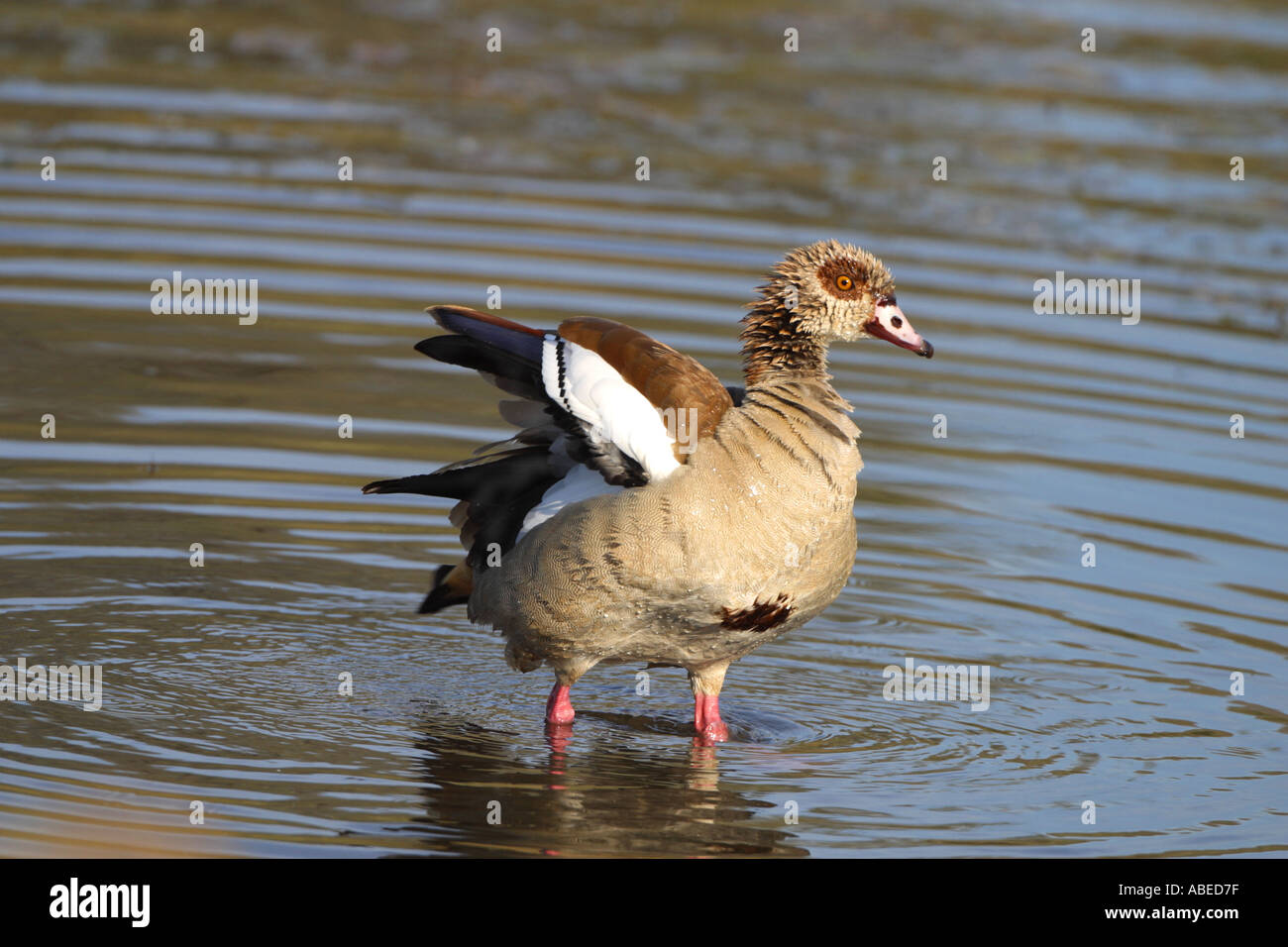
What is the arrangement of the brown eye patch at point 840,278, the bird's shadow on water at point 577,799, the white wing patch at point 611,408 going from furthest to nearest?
the brown eye patch at point 840,278
the white wing patch at point 611,408
the bird's shadow on water at point 577,799

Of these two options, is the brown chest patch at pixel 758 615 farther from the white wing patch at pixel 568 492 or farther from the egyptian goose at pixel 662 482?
the white wing patch at pixel 568 492

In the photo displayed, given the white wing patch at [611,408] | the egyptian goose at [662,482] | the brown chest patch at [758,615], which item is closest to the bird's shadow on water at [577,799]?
Answer: the egyptian goose at [662,482]

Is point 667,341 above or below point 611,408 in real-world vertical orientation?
above

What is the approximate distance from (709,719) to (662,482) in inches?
54.5

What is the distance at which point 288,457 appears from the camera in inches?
465

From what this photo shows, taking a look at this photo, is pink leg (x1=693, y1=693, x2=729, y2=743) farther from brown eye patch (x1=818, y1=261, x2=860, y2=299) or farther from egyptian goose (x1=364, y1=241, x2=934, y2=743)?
brown eye patch (x1=818, y1=261, x2=860, y2=299)

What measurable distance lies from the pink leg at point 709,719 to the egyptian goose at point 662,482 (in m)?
0.11

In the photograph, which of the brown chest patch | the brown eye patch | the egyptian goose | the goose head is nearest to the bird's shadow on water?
the egyptian goose

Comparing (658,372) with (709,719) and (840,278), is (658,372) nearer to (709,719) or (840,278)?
(840,278)

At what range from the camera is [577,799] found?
785cm

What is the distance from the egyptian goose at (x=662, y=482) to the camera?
7758mm

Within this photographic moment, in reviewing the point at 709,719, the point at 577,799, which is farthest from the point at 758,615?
the point at 577,799

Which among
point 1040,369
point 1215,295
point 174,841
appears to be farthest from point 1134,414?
point 174,841

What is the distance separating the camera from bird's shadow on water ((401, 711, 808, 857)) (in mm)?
7477
